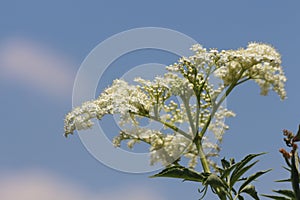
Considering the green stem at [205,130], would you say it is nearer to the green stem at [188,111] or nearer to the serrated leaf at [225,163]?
the green stem at [188,111]

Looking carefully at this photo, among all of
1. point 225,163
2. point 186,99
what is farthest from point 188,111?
point 225,163

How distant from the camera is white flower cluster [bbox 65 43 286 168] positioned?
3967mm

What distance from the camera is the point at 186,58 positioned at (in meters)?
4.16

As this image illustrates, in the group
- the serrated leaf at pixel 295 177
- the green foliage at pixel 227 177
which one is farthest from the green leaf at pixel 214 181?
the serrated leaf at pixel 295 177

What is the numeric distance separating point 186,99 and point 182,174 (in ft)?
3.49

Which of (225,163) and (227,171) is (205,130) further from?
(227,171)

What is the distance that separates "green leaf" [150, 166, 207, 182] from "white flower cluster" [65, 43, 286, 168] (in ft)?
2.20

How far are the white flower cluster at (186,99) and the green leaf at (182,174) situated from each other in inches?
26.4

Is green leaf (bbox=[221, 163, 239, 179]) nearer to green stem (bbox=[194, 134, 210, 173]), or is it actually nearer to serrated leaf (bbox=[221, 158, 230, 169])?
serrated leaf (bbox=[221, 158, 230, 169])

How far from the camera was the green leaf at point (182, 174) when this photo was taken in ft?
10.2

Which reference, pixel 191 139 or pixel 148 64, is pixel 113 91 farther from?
pixel 191 139

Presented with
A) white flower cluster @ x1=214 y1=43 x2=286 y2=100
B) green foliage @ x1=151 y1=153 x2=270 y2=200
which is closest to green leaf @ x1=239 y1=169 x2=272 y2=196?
green foliage @ x1=151 y1=153 x2=270 y2=200

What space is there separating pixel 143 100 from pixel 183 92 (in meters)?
0.37

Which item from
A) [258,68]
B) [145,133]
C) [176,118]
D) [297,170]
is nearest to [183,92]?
[176,118]
